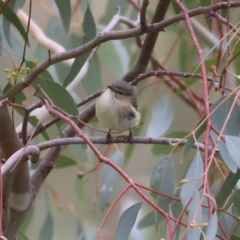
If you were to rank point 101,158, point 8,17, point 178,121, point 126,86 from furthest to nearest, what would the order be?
point 178,121 → point 126,86 → point 8,17 → point 101,158

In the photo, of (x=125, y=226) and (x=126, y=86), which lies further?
(x=126, y=86)

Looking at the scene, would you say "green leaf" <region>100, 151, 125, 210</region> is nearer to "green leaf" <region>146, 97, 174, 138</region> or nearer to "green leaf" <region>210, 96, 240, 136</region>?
"green leaf" <region>146, 97, 174, 138</region>

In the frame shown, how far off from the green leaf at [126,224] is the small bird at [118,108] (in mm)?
617

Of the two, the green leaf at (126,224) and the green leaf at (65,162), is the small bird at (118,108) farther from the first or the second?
the green leaf at (126,224)

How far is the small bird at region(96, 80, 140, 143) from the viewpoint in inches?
61.6

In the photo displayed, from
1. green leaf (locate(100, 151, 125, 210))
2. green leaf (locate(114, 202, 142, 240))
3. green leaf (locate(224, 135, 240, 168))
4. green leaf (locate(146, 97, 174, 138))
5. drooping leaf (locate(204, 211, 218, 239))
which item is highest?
green leaf (locate(224, 135, 240, 168))

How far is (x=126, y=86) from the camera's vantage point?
1.62m

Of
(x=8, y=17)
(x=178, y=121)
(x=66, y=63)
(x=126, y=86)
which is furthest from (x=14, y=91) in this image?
(x=178, y=121)

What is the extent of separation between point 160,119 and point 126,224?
830 millimetres

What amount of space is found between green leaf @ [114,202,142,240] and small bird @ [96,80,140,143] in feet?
2.02

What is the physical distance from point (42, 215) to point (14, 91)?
2.18 m

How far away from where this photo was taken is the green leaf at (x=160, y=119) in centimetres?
173

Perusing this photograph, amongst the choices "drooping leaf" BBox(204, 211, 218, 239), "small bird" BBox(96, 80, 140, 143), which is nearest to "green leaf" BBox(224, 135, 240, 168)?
"drooping leaf" BBox(204, 211, 218, 239)

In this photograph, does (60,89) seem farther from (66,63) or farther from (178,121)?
(178,121)
